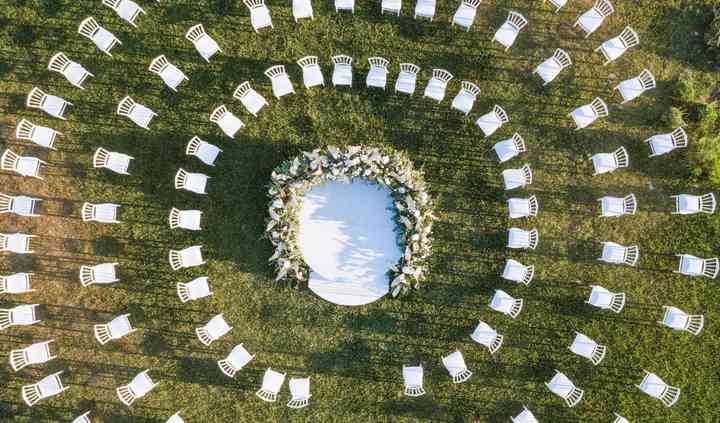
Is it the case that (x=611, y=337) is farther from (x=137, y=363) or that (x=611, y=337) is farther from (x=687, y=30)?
(x=137, y=363)

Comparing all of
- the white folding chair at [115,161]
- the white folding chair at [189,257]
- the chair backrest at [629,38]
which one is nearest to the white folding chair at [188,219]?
the white folding chair at [189,257]

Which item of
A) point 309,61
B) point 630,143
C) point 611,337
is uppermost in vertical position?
point 309,61

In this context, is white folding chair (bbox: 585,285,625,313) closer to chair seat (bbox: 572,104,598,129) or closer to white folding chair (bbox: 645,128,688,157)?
white folding chair (bbox: 645,128,688,157)

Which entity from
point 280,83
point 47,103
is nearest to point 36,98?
point 47,103

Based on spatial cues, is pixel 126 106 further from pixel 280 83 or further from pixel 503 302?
pixel 503 302

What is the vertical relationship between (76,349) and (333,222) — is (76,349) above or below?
below

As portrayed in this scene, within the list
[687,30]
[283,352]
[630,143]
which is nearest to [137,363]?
[283,352]
